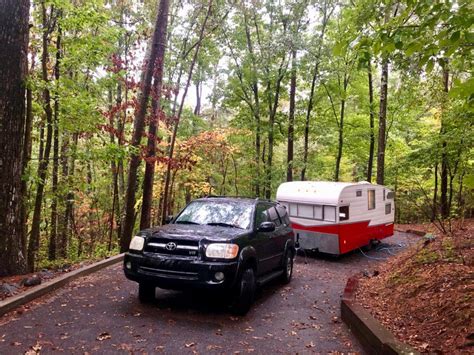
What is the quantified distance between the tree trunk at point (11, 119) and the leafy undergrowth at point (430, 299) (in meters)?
6.39

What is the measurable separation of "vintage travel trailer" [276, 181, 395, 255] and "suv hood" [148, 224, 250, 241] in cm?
564

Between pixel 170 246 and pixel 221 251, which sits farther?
pixel 170 246

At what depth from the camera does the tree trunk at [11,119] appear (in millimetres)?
6746

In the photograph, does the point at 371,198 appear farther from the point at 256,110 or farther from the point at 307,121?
the point at 256,110

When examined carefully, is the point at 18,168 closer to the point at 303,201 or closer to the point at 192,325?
the point at 192,325

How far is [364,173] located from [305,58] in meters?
10.6

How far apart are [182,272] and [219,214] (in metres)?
1.64

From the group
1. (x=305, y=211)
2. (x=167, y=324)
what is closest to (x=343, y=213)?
(x=305, y=211)

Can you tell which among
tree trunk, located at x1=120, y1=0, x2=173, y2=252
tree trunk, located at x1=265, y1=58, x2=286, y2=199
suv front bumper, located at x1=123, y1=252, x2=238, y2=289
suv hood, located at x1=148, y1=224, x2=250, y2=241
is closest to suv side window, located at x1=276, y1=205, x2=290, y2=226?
suv hood, located at x1=148, y1=224, x2=250, y2=241

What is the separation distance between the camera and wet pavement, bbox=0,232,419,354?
15.1 feet

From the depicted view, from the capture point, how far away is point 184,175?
19078mm

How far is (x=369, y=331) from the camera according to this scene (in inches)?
182

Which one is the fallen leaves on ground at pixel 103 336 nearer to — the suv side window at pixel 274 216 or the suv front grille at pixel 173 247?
the suv front grille at pixel 173 247

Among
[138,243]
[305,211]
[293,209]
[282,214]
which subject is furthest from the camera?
→ [293,209]
